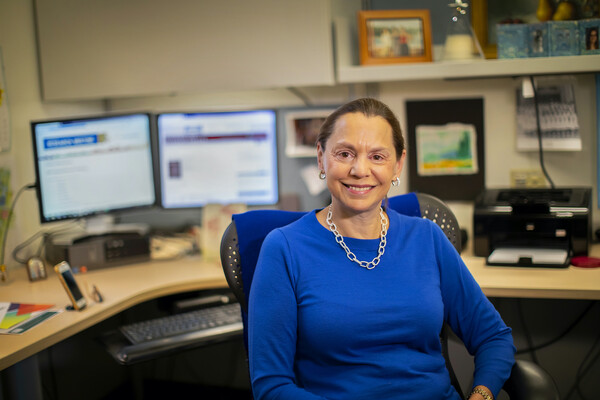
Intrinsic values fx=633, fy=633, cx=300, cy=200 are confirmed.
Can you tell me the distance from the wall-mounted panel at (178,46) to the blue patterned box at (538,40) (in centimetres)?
64

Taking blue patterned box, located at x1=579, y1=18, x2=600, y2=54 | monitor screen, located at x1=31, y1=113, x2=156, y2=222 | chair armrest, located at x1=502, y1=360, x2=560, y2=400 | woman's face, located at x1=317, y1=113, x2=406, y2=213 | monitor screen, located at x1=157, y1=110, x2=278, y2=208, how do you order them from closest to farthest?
chair armrest, located at x1=502, y1=360, x2=560, y2=400 < woman's face, located at x1=317, y1=113, x2=406, y2=213 < blue patterned box, located at x1=579, y1=18, x2=600, y2=54 < monitor screen, located at x1=31, y1=113, x2=156, y2=222 < monitor screen, located at x1=157, y1=110, x2=278, y2=208

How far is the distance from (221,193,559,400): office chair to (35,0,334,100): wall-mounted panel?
723mm

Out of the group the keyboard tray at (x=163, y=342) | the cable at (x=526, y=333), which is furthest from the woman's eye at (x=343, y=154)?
the cable at (x=526, y=333)

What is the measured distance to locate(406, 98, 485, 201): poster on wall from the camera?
2.28 m

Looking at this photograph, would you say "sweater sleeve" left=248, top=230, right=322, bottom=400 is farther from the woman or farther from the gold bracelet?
the gold bracelet

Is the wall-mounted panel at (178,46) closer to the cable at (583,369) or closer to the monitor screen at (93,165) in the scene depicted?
the monitor screen at (93,165)

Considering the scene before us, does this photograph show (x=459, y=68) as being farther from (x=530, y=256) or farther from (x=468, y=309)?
(x=468, y=309)

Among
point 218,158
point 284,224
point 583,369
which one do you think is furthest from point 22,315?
point 583,369

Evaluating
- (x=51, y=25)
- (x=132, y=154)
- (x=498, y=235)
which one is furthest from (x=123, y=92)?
(x=498, y=235)

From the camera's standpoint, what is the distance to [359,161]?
1.31m

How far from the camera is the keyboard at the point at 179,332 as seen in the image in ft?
5.54

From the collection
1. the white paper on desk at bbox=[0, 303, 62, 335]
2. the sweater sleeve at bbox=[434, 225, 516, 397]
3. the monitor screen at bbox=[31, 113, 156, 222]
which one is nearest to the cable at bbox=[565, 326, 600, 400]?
the sweater sleeve at bbox=[434, 225, 516, 397]

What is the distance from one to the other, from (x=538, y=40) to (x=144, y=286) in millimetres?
1461

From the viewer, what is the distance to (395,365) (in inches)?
50.0
